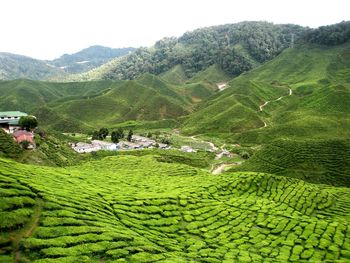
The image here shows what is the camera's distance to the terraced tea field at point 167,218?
3066 centimetres

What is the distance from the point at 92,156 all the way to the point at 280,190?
6762 centimetres

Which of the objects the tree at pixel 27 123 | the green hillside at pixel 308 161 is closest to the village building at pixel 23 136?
the tree at pixel 27 123

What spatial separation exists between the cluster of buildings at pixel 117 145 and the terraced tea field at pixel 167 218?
2362 inches

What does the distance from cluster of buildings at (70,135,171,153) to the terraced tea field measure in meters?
60.0

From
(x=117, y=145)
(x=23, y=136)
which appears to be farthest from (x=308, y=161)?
(x=117, y=145)

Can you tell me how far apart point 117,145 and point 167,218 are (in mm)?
94058

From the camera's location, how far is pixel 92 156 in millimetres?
113250

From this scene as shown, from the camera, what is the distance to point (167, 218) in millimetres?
46219

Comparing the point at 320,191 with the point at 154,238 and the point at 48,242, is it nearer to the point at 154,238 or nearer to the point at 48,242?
the point at 154,238

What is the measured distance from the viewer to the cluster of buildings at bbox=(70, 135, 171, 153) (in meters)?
126

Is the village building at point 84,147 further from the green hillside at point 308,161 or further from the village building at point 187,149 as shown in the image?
the green hillside at point 308,161

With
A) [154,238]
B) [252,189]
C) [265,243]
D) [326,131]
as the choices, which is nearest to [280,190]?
[252,189]

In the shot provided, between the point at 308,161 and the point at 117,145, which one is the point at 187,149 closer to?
the point at 117,145

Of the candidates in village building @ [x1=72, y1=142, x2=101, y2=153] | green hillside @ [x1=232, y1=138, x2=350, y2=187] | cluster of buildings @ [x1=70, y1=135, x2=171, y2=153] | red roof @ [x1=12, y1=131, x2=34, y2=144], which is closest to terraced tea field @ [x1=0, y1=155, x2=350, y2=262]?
green hillside @ [x1=232, y1=138, x2=350, y2=187]
